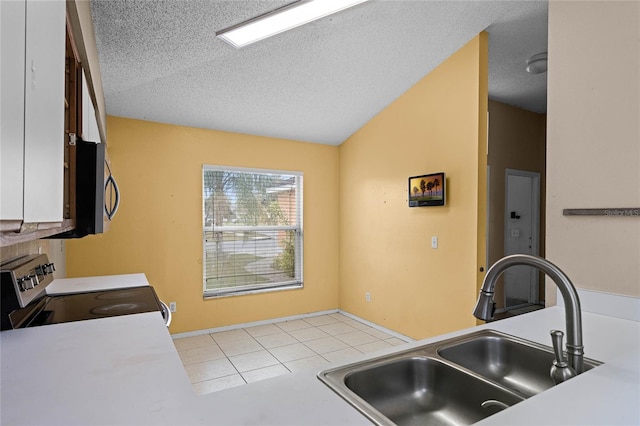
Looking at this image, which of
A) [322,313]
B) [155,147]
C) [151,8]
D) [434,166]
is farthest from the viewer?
[322,313]

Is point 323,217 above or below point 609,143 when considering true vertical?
below

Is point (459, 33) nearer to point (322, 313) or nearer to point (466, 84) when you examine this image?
point (466, 84)

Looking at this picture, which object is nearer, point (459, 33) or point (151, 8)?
point (151, 8)

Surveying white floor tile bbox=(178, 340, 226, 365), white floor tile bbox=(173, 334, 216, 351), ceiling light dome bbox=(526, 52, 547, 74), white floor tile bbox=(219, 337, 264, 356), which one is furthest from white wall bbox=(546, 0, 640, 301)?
white floor tile bbox=(173, 334, 216, 351)

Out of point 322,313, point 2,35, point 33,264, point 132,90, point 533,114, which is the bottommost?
point 322,313

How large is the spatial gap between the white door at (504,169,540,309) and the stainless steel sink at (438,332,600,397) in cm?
415

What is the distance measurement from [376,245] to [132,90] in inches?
119

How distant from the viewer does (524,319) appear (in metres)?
1.53

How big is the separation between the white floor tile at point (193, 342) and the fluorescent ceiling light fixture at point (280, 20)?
2.97 metres

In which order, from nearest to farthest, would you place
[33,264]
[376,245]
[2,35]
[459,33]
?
[2,35]
[33,264]
[459,33]
[376,245]

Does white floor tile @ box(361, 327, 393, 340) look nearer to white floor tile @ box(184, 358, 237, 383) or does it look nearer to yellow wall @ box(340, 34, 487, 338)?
yellow wall @ box(340, 34, 487, 338)

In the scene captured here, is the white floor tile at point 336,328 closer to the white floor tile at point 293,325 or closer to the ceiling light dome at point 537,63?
the white floor tile at point 293,325

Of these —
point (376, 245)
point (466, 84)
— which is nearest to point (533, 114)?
point (466, 84)

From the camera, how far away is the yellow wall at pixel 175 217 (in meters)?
3.59
